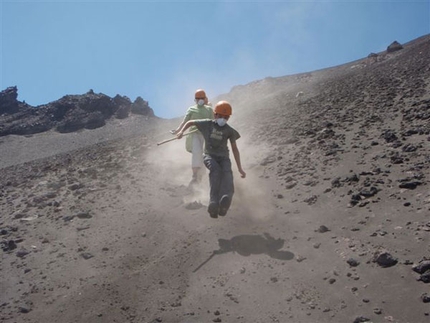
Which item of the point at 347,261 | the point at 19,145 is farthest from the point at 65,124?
the point at 347,261

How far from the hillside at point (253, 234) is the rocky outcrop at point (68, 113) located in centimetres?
2094

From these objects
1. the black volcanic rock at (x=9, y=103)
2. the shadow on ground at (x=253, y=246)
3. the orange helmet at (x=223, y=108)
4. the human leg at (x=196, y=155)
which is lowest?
the shadow on ground at (x=253, y=246)

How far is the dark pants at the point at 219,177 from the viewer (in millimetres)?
7504

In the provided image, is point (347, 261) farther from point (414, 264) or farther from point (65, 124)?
point (65, 124)

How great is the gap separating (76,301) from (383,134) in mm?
6807

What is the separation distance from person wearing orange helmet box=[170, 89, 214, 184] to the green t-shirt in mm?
1702

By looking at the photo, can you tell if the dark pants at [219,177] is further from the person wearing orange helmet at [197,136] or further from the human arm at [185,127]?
the person wearing orange helmet at [197,136]

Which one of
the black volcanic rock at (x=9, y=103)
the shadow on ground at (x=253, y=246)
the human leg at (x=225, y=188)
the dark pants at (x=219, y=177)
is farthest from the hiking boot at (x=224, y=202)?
the black volcanic rock at (x=9, y=103)

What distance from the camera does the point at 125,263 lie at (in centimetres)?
668

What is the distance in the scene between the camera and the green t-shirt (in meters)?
8.09

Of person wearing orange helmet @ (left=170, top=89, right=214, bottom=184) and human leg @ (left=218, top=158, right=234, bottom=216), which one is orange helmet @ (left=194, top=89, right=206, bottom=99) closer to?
person wearing orange helmet @ (left=170, top=89, right=214, bottom=184)

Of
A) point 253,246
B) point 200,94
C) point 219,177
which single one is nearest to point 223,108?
point 219,177

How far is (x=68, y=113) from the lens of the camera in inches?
1366

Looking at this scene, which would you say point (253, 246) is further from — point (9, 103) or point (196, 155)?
point (9, 103)
